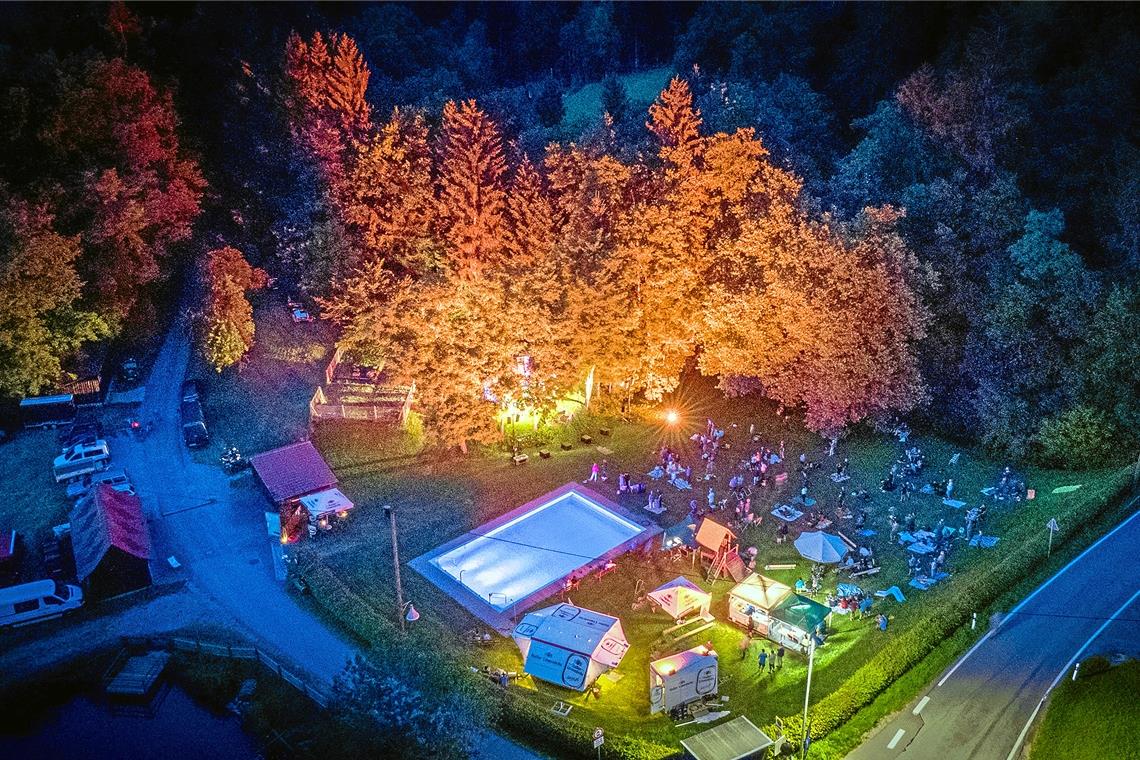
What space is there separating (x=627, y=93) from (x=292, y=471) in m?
47.6

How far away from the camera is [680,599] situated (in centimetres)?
2628

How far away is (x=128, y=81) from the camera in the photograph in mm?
43156

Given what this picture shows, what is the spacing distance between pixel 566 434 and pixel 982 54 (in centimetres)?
3059

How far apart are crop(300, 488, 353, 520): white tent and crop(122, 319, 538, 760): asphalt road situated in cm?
192

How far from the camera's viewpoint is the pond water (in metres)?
22.9

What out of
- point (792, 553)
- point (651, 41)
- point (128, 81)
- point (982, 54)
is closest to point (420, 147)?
point (128, 81)

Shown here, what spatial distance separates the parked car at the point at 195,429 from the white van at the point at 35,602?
31.4ft

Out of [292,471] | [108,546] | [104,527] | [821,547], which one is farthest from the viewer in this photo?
[292,471]

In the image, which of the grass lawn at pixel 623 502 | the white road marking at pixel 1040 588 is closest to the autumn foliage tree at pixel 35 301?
the grass lawn at pixel 623 502

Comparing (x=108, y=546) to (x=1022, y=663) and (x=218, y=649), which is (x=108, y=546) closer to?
(x=218, y=649)

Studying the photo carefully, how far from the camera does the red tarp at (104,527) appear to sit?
27250mm

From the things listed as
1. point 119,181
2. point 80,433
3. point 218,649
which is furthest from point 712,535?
point 119,181

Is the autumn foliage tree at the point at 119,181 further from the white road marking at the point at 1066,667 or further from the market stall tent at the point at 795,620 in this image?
the white road marking at the point at 1066,667

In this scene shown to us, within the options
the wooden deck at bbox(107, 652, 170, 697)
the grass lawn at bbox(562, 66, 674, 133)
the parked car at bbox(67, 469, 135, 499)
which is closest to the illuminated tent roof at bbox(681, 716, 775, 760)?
the wooden deck at bbox(107, 652, 170, 697)
